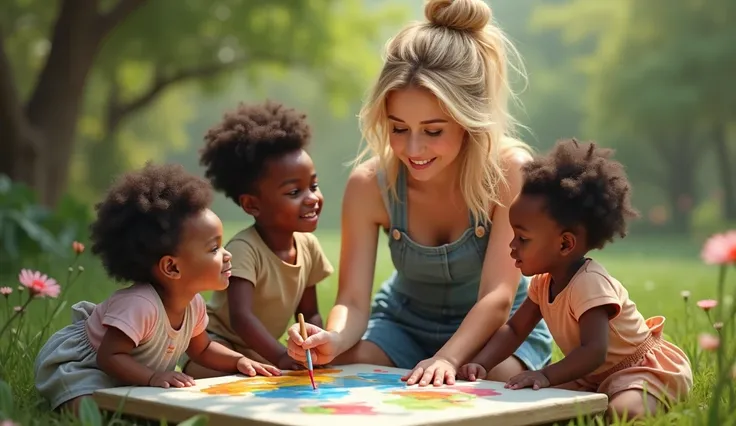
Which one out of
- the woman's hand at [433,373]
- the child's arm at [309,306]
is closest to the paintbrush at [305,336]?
the woman's hand at [433,373]

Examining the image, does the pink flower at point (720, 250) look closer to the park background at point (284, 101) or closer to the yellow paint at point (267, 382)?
the park background at point (284, 101)

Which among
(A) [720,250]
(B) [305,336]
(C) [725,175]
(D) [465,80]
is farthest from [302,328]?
(C) [725,175]

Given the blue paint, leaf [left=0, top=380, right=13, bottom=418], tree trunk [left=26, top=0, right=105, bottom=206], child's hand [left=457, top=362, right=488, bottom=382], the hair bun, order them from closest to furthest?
leaf [left=0, top=380, right=13, bottom=418], the blue paint, child's hand [left=457, top=362, right=488, bottom=382], the hair bun, tree trunk [left=26, top=0, right=105, bottom=206]

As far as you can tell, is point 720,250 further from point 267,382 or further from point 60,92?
point 60,92

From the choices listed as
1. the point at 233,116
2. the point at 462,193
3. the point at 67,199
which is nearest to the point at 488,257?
the point at 462,193

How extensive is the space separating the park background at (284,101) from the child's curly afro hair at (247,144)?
1.03 ft

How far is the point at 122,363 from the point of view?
297 cm

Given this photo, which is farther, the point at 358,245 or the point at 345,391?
the point at 358,245

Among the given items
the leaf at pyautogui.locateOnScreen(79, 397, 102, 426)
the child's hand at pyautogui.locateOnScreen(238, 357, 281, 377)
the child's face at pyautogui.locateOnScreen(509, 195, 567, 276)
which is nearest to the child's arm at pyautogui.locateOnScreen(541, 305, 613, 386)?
the child's face at pyautogui.locateOnScreen(509, 195, 567, 276)

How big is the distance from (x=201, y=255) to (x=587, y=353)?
3.81ft

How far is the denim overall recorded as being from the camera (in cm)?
378

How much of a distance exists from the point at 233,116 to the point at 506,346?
1.33m

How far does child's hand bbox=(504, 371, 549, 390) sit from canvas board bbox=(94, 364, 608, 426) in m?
0.04

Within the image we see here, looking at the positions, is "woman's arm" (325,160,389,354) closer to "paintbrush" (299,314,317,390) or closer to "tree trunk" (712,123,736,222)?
"paintbrush" (299,314,317,390)
